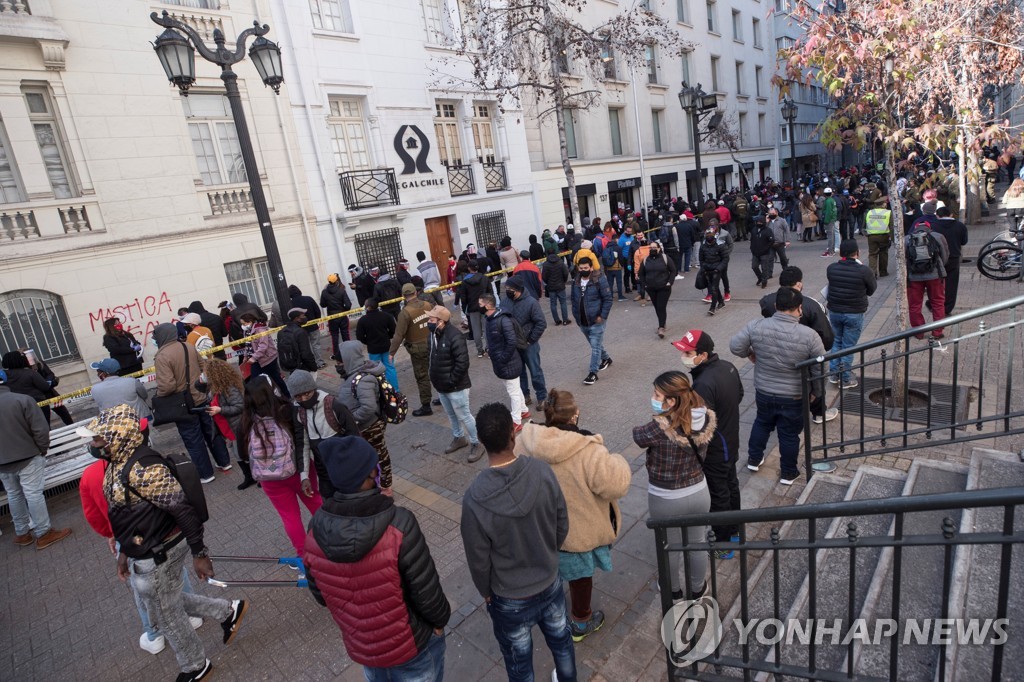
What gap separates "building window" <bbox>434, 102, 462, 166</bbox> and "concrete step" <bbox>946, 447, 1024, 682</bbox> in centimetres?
1589

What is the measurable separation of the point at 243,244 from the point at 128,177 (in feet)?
8.29

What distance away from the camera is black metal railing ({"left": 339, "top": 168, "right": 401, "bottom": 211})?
1500 centimetres

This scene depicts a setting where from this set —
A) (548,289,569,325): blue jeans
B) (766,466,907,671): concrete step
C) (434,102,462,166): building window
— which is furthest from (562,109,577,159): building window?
(766,466,907,671): concrete step

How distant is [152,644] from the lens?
13.8ft

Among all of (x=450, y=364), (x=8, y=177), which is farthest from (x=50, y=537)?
(x=8, y=177)

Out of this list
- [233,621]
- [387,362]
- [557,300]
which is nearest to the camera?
[233,621]

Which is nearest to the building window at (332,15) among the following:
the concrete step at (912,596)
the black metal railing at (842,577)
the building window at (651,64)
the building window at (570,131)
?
the building window at (570,131)

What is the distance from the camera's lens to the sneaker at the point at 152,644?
13.8 feet

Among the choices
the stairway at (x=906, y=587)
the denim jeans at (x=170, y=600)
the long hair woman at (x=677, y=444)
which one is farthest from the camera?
the denim jeans at (x=170, y=600)

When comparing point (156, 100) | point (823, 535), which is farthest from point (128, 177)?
point (823, 535)

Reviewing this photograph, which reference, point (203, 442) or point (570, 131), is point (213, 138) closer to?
point (203, 442)

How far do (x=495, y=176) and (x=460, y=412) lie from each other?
14.0 meters

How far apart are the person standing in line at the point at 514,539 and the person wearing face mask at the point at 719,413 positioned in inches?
59.1

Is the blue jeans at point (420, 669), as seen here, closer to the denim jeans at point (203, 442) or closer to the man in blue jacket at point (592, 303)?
the denim jeans at point (203, 442)
